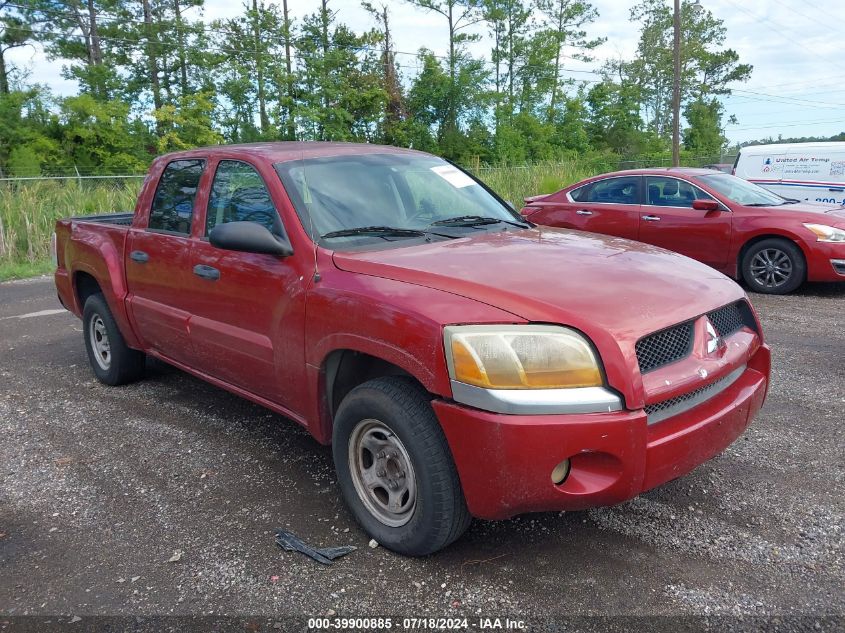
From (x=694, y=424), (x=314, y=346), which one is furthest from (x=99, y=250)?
(x=694, y=424)

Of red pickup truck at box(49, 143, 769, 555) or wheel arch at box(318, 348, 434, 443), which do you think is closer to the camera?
red pickup truck at box(49, 143, 769, 555)

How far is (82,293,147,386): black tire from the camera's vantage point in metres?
4.99

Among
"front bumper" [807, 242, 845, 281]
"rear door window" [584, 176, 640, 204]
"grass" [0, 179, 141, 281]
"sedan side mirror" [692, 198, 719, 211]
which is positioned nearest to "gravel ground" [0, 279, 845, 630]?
"front bumper" [807, 242, 845, 281]

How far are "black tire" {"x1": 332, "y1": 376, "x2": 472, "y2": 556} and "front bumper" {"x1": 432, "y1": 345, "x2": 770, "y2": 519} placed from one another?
3.3 inches

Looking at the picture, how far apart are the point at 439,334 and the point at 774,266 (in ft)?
23.4

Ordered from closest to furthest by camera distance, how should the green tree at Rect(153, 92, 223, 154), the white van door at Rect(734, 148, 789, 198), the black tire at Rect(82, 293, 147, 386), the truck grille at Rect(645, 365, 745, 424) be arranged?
the truck grille at Rect(645, 365, 745, 424)
the black tire at Rect(82, 293, 147, 386)
the white van door at Rect(734, 148, 789, 198)
the green tree at Rect(153, 92, 223, 154)

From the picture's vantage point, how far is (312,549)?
287cm

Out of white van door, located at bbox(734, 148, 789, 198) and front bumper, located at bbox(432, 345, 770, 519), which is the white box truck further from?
front bumper, located at bbox(432, 345, 770, 519)

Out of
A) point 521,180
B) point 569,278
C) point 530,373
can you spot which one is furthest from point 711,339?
point 521,180

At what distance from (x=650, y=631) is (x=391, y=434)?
1.19 metres

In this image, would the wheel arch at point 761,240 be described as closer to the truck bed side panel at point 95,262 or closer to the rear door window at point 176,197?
the rear door window at point 176,197

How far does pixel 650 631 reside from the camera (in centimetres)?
231

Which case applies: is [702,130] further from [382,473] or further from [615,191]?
[382,473]

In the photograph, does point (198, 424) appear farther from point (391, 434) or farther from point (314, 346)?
point (391, 434)
